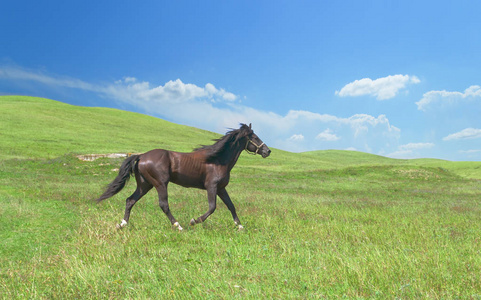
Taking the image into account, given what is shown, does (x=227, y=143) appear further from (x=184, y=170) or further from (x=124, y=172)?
(x=124, y=172)

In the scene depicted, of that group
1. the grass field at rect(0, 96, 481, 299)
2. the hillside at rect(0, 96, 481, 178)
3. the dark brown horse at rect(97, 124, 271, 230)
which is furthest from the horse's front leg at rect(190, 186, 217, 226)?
the hillside at rect(0, 96, 481, 178)

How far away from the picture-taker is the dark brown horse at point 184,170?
9.44m

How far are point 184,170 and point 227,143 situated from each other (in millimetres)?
1566

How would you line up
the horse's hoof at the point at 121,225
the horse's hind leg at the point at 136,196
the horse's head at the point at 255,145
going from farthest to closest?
the horse's head at the point at 255,145
the horse's hind leg at the point at 136,196
the horse's hoof at the point at 121,225

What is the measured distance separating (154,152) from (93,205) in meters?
6.08

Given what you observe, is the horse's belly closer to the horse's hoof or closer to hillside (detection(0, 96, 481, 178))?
the horse's hoof

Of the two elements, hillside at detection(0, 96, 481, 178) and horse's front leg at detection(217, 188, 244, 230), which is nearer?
horse's front leg at detection(217, 188, 244, 230)

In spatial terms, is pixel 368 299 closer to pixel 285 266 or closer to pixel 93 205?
pixel 285 266

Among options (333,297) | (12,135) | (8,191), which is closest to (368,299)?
(333,297)

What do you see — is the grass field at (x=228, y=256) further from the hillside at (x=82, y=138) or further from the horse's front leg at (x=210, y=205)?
the hillside at (x=82, y=138)

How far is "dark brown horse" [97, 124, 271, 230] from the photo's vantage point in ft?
31.0

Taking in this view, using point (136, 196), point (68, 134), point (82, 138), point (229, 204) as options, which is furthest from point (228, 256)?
point (68, 134)

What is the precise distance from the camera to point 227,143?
10.1 m

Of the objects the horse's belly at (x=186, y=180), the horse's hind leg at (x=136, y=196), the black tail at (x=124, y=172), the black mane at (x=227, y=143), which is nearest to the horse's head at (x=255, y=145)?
the black mane at (x=227, y=143)
